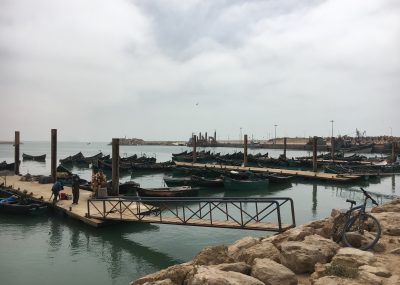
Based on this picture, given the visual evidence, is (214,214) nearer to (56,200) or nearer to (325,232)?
(56,200)

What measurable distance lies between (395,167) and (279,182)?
19.2 m

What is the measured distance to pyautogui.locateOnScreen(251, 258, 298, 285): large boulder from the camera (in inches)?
255

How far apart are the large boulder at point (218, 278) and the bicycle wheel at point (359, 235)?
332cm

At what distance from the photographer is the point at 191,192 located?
90.4 ft

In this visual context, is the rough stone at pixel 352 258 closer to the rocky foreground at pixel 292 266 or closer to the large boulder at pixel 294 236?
the rocky foreground at pixel 292 266

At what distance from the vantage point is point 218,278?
598cm

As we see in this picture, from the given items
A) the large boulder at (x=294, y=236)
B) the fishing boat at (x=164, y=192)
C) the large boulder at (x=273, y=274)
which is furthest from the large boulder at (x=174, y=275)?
the fishing boat at (x=164, y=192)

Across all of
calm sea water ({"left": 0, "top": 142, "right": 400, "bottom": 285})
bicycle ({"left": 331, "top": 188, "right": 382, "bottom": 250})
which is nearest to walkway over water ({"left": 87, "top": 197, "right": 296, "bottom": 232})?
calm sea water ({"left": 0, "top": 142, "right": 400, "bottom": 285})

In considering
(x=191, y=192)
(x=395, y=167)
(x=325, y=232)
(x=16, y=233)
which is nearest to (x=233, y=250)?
(x=325, y=232)

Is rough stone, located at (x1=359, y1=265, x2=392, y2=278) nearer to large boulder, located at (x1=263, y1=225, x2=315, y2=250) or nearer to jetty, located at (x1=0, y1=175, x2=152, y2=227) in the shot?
large boulder, located at (x1=263, y1=225, x2=315, y2=250)

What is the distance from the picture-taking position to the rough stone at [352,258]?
6828 millimetres

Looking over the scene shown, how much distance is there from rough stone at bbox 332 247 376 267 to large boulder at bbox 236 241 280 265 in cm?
127

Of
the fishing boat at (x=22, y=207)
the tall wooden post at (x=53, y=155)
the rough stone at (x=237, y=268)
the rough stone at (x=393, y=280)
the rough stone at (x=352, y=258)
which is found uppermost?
the tall wooden post at (x=53, y=155)

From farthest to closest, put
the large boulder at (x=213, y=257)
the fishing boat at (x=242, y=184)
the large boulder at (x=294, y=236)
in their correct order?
the fishing boat at (x=242, y=184) → the large boulder at (x=294, y=236) → the large boulder at (x=213, y=257)
